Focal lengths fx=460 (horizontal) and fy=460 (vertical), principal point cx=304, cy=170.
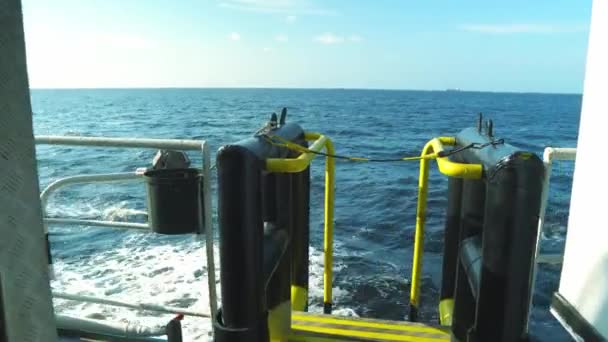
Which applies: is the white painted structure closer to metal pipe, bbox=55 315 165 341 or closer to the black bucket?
the black bucket

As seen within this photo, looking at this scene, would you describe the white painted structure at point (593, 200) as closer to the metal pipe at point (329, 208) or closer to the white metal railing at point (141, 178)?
the metal pipe at point (329, 208)

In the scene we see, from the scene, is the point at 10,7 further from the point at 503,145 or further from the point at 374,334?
the point at 374,334

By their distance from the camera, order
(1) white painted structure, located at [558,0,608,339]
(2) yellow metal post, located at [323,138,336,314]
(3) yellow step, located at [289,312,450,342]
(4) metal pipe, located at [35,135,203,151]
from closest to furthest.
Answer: (1) white painted structure, located at [558,0,608,339] → (4) metal pipe, located at [35,135,203,151] → (3) yellow step, located at [289,312,450,342] → (2) yellow metal post, located at [323,138,336,314]

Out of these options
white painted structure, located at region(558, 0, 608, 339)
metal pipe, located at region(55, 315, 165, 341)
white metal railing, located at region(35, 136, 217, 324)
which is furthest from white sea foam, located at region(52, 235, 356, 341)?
white painted structure, located at region(558, 0, 608, 339)

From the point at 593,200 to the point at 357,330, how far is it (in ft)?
5.59

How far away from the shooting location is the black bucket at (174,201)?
295 centimetres

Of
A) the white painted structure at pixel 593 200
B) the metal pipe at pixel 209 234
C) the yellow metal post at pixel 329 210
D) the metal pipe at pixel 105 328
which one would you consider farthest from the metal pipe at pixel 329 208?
the white painted structure at pixel 593 200

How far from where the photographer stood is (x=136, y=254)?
283 inches

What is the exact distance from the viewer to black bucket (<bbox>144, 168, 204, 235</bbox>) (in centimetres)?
295

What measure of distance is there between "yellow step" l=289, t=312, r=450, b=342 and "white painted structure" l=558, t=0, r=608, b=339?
0.89 meters

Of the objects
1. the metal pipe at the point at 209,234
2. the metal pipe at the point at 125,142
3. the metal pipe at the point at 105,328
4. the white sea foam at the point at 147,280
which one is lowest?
the white sea foam at the point at 147,280

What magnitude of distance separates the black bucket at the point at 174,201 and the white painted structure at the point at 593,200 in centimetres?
246

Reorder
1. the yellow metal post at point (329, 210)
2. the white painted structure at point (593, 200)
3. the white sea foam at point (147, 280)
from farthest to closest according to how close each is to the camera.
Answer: the white sea foam at point (147, 280) < the yellow metal post at point (329, 210) < the white painted structure at point (593, 200)

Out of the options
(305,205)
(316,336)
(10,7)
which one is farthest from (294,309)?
(10,7)
